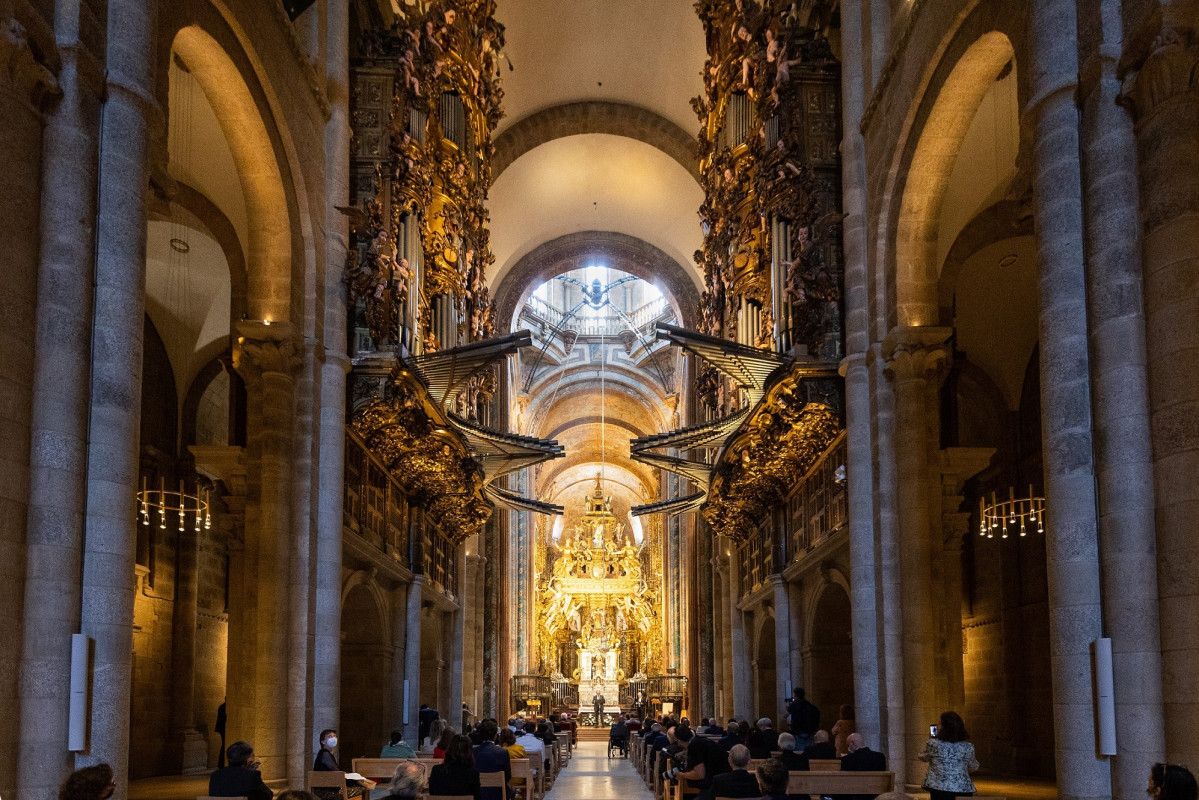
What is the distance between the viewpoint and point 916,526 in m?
15.5

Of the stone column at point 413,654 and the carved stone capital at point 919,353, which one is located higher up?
the carved stone capital at point 919,353

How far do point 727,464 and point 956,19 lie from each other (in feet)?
41.2

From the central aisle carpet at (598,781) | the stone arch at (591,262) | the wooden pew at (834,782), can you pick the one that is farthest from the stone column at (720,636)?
the wooden pew at (834,782)

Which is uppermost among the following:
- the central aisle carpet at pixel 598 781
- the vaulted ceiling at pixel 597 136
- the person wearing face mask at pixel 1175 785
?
the vaulted ceiling at pixel 597 136

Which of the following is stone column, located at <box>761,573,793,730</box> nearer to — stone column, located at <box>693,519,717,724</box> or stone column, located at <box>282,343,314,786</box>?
stone column, located at <box>282,343,314,786</box>

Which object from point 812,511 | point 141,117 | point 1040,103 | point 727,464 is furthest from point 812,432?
point 141,117

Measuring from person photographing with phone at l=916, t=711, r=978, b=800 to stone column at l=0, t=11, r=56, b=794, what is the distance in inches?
258

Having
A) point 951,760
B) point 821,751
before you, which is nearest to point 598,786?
point 821,751

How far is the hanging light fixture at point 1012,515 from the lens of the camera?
A: 1853 cm

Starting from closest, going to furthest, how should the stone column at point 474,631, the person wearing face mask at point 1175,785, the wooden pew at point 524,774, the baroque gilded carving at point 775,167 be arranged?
the person wearing face mask at point 1175,785, the wooden pew at point 524,774, the baroque gilded carving at point 775,167, the stone column at point 474,631

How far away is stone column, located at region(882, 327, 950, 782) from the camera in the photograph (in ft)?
50.3

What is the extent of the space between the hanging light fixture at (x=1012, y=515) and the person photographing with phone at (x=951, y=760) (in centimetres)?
816

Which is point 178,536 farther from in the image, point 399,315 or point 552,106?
point 552,106

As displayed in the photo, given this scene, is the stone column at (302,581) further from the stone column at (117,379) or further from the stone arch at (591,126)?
the stone arch at (591,126)
